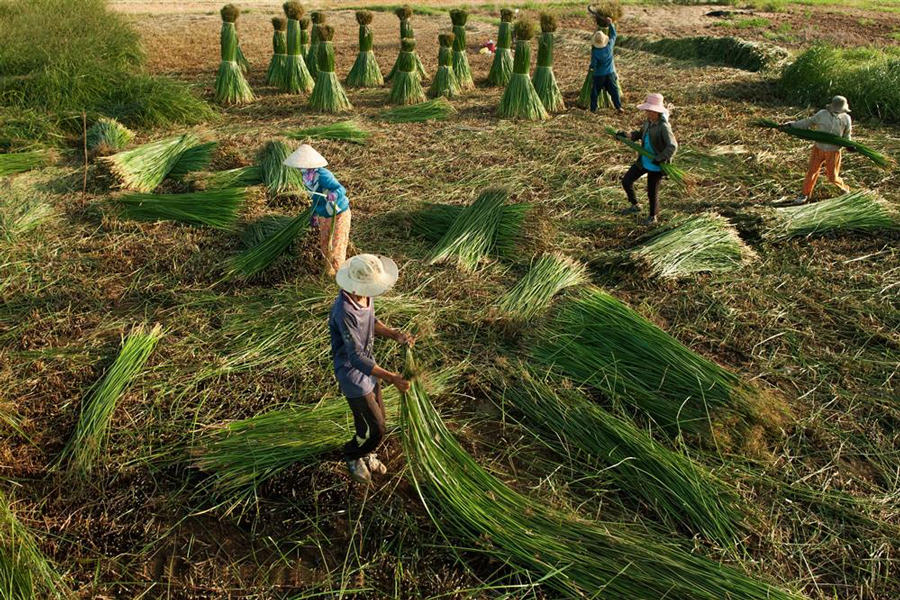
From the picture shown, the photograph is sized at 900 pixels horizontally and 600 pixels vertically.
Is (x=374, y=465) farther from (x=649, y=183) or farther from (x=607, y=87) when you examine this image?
(x=607, y=87)

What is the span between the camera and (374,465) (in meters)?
3.16

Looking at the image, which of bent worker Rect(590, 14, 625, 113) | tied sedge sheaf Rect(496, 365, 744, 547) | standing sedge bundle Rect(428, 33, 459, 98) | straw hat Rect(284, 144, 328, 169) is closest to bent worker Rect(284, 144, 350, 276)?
straw hat Rect(284, 144, 328, 169)

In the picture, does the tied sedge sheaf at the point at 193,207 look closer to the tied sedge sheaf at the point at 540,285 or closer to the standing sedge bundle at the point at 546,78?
the tied sedge sheaf at the point at 540,285

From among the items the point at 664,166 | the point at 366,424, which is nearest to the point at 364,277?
the point at 366,424

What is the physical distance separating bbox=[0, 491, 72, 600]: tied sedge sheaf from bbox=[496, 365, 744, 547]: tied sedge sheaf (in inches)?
87.4

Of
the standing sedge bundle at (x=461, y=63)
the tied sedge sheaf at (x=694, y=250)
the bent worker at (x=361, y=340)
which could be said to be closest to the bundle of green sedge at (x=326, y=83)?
the standing sedge bundle at (x=461, y=63)

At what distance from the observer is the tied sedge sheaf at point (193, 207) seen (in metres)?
5.57

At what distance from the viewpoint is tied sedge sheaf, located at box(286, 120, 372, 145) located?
791cm

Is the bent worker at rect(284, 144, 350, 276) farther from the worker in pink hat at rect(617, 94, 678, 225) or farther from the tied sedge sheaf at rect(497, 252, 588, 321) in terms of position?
the worker in pink hat at rect(617, 94, 678, 225)

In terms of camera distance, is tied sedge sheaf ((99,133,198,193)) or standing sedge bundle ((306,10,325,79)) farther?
standing sedge bundle ((306,10,325,79))

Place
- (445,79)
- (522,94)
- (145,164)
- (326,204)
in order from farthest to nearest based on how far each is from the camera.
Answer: (445,79), (522,94), (145,164), (326,204)

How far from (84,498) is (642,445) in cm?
A: 263

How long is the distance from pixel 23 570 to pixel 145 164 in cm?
473

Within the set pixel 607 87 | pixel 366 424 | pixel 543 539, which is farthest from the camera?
pixel 607 87
